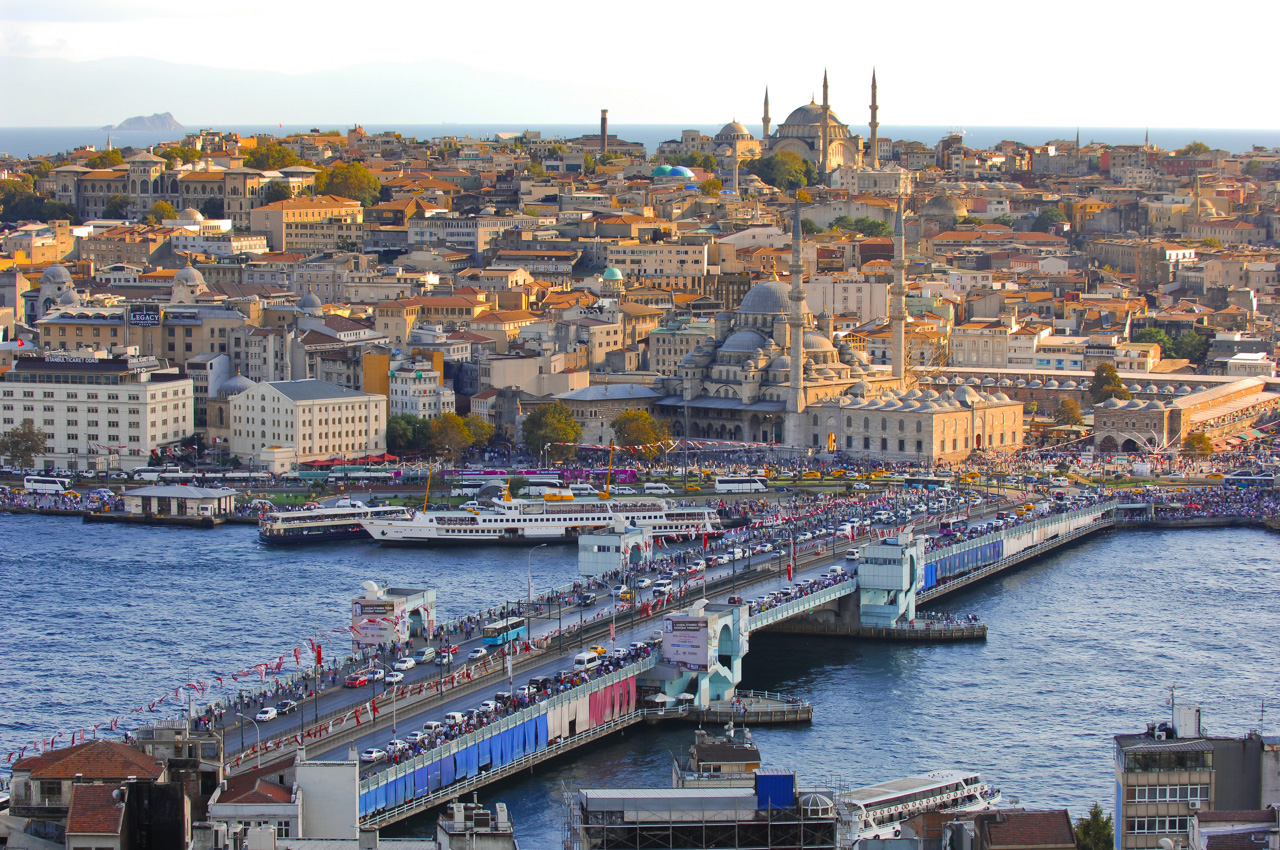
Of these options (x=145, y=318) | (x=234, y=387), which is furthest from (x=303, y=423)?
(x=145, y=318)

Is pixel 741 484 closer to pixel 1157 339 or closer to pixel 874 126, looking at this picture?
pixel 1157 339

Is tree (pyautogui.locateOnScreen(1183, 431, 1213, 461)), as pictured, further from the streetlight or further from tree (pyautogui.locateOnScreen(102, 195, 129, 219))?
tree (pyautogui.locateOnScreen(102, 195, 129, 219))

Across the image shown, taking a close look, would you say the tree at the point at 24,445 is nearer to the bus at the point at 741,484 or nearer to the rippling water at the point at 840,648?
the rippling water at the point at 840,648

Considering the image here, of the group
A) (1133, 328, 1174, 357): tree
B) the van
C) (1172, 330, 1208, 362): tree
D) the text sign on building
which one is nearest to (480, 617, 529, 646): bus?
the van

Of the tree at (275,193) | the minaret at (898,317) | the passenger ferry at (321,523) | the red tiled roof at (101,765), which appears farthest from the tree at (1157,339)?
the red tiled roof at (101,765)

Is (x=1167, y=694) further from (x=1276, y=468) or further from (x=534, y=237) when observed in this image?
(x=534, y=237)

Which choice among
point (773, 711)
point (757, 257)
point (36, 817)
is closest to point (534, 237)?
point (757, 257)
